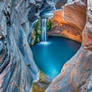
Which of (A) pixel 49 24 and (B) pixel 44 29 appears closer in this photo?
(B) pixel 44 29

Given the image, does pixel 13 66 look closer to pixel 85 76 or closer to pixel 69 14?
pixel 85 76

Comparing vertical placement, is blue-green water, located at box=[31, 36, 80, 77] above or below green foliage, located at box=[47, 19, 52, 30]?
below

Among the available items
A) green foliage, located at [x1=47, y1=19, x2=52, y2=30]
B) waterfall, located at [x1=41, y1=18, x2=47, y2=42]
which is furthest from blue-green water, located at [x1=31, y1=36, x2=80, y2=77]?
green foliage, located at [x1=47, y1=19, x2=52, y2=30]

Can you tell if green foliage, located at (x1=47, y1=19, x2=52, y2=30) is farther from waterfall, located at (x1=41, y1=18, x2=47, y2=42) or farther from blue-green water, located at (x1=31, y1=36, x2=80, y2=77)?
blue-green water, located at (x1=31, y1=36, x2=80, y2=77)

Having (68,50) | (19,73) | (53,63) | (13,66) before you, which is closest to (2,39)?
(13,66)

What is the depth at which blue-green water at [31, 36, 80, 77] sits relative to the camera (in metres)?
8.20

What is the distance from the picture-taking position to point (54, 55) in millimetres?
10422

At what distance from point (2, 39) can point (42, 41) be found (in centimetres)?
1066

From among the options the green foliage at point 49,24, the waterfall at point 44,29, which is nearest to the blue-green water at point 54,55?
the waterfall at point 44,29

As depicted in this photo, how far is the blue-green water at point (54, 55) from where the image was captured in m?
8.20

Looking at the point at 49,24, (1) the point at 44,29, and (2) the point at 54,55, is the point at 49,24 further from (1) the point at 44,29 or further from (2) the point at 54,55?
(2) the point at 54,55

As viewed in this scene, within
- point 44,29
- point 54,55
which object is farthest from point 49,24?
point 54,55

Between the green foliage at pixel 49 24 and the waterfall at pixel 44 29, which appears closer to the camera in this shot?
the waterfall at pixel 44 29

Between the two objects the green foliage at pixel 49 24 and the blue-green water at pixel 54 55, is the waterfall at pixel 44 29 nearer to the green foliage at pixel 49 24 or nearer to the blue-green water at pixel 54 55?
the green foliage at pixel 49 24
